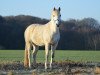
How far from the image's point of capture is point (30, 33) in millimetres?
18562

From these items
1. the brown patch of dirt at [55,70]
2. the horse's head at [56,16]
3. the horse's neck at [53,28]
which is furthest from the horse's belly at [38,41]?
the horse's head at [56,16]

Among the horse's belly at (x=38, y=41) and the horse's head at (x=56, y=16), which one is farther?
the horse's belly at (x=38, y=41)

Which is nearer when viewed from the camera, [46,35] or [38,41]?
[46,35]

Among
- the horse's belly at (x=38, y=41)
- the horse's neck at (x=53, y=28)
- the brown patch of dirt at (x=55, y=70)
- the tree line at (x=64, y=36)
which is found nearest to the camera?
the brown patch of dirt at (x=55, y=70)

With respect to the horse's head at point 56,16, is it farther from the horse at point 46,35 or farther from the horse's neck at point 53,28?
the horse's neck at point 53,28

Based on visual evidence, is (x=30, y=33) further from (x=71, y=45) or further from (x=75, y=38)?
(x=75, y=38)

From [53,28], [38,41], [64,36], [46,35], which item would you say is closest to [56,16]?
[53,28]

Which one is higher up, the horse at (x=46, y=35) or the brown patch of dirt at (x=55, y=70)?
the horse at (x=46, y=35)

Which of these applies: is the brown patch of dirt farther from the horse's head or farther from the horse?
the horse's head

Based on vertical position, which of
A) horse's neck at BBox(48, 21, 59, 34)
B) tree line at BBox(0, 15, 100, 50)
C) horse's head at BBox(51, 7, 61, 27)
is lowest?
horse's neck at BBox(48, 21, 59, 34)

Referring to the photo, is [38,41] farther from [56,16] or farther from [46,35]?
[56,16]

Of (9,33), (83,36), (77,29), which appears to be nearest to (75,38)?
(83,36)

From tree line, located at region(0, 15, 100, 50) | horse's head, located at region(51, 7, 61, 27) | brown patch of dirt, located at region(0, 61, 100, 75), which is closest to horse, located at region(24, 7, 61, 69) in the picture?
horse's head, located at region(51, 7, 61, 27)

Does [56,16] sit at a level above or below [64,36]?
below
